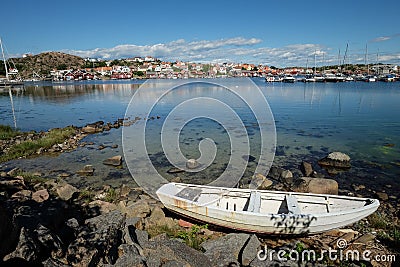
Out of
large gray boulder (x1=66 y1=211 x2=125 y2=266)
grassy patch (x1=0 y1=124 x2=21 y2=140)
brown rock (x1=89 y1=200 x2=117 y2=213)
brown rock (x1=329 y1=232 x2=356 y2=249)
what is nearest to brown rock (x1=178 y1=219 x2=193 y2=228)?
brown rock (x1=89 y1=200 x2=117 y2=213)

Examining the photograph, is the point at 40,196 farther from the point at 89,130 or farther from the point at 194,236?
the point at 89,130

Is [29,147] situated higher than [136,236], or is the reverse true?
[29,147]

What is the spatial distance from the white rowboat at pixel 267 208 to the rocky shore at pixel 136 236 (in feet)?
1.74

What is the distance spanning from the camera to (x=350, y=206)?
9.24 meters

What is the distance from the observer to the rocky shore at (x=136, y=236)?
18.3 ft

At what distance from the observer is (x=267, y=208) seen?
9.95m

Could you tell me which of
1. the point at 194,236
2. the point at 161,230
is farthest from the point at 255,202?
the point at 161,230

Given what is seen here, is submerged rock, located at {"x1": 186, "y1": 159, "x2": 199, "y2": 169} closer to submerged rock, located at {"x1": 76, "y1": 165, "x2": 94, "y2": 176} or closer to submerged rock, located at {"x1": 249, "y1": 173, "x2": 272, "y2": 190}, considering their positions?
submerged rock, located at {"x1": 249, "y1": 173, "x2": 272, "y2": 190}

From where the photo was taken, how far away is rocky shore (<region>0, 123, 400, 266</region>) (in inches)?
220

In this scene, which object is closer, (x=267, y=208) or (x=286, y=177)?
(x=267, y=208)

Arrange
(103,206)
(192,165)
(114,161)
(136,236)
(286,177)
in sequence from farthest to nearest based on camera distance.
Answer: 1. (114,161)
2. (192,165)
3. (286,177)
4. (103,206)
5. (136,236)

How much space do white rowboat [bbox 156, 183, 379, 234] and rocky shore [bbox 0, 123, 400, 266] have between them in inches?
20.9

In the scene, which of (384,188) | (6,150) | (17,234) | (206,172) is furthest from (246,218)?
(6,150)

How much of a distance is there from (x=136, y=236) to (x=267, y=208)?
5.14 meters
